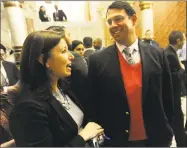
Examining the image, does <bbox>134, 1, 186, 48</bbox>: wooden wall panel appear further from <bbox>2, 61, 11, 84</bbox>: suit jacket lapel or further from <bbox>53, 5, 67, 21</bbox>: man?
<bbox>2, 61, 11, 84</bbox>: suit jacket lapel

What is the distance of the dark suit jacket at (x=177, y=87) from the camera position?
7.36ft

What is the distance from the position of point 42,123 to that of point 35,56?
33 centimetres

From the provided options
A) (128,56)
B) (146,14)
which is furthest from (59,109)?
(146,14)

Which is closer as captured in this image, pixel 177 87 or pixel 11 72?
pixel 177 87

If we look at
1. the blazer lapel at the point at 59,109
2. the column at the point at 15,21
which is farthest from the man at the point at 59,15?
the blazer lapel at the point at 59,109

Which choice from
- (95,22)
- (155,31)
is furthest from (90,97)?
(155,31)

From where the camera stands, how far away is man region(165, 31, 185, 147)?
2.25 metres

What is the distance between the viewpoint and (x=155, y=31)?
24.4 feet

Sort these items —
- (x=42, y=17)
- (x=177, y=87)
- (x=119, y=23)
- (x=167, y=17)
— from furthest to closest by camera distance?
(x=167, y=17) → (x=42, y=17) → (x=177, y=87) → (x=119, y=23)

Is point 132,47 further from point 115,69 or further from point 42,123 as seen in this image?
point 42,123

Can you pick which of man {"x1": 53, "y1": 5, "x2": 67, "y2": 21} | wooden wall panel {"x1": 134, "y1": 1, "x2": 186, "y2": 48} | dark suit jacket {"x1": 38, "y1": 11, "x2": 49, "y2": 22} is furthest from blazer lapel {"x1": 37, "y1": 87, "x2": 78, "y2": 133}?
wooden wall panel {"x1": 134, "y1": 1, "x2": 186, "y2": 48}

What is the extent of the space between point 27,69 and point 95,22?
20.7ft

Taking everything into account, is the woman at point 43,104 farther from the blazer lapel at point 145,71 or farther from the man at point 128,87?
the blazer lapel at point 145,71

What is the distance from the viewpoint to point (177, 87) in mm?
2238
